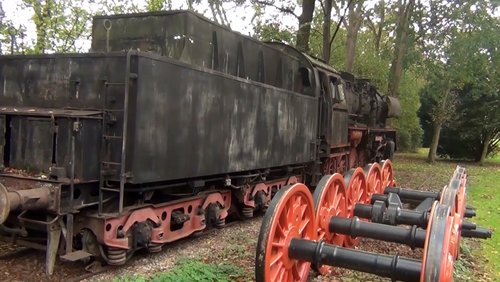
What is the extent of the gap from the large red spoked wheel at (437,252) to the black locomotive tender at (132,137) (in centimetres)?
293

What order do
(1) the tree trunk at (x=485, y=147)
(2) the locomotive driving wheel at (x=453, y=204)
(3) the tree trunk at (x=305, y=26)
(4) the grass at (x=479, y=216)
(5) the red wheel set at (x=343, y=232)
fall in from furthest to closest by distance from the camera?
(1) the tree trunk at (x=485, y=147) < (3) the tree trunk at (x=305, y=26) < (4) the grass at (x=479, y=216) < (2) the locomotive driving wheel at (x=453, y=204) < (5) the red wheel set at (x=343, y=232)

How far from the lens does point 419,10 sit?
19.8m

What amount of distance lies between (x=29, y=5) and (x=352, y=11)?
37.7 ft

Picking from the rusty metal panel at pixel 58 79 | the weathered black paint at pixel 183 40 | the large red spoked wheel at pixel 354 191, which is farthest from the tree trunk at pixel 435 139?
the rusty metal panel at pixel 58 79

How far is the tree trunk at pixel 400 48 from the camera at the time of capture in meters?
18.8

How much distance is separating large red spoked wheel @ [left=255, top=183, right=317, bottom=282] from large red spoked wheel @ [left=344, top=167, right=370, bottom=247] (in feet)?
4.95

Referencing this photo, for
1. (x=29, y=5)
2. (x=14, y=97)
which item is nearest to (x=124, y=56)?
(x=14, y=97)

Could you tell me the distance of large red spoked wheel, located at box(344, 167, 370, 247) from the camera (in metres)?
5.90

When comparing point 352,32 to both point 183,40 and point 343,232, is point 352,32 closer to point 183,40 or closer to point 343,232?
point 183,40

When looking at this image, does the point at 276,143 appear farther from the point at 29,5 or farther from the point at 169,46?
the point at 29,5

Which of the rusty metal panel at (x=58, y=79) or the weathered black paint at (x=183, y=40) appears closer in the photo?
the rusty metal panel at (x=58, y=79)

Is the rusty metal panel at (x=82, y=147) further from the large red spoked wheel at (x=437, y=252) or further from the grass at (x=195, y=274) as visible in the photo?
the large red spoked wheel at (x=437, y=252)

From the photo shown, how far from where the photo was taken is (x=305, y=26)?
15406 millimetres

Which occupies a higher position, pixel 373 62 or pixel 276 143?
pixel 373 62
